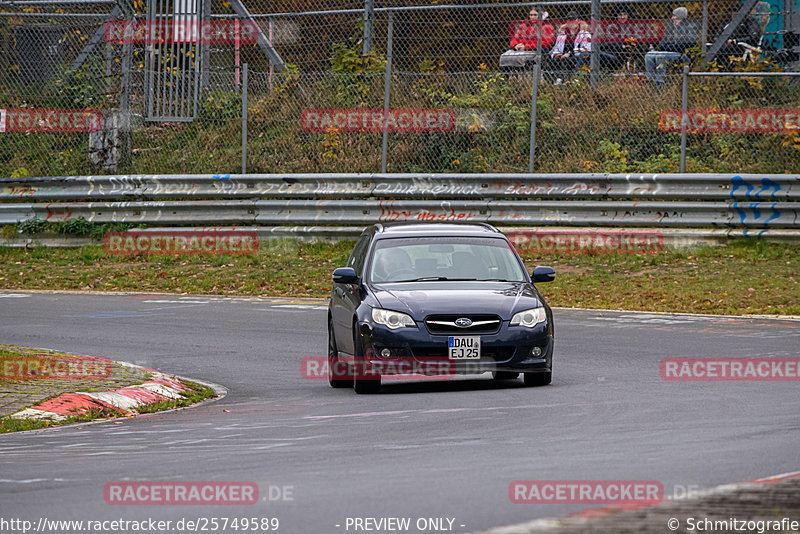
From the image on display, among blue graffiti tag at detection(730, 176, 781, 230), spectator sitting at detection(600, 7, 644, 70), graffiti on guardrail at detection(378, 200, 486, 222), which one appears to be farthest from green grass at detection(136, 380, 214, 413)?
spectator sitting at detection(600, 7, 644, 70)

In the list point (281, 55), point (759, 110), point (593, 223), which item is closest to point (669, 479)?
point (593, 223)

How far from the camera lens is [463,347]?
11.7 m

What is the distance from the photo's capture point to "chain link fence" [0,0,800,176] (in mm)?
25062

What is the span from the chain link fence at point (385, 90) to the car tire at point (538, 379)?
1219 centimetres

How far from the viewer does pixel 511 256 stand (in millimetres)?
13227

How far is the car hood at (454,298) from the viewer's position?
11.8 metres

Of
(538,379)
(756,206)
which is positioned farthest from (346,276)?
(756,206)

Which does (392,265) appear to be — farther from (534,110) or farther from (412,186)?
(534,110)

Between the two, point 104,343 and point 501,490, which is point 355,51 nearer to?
point 104,343

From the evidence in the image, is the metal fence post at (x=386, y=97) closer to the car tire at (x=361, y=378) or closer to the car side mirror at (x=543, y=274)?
the car side mirror at (x=543, y=274)

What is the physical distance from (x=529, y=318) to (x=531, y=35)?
1459 cm

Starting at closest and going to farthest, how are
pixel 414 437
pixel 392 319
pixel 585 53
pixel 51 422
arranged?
pixel 414 437 → pixel 51 422 → pixel 392 319 → pixel 585 53

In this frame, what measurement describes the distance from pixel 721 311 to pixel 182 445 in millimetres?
11174

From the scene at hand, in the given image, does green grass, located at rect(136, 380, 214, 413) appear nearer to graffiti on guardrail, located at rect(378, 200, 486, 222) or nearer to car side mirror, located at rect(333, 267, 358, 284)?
car side mirror, located at rect(333, 267, 358, 284)
